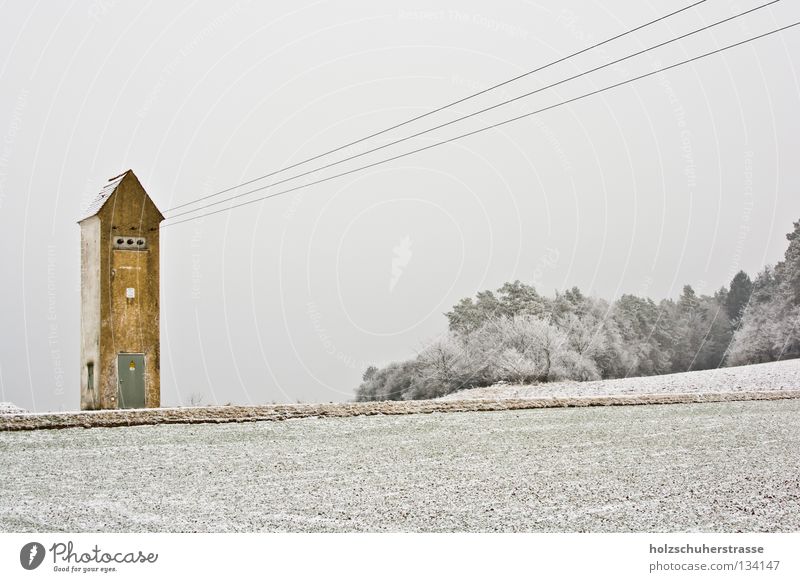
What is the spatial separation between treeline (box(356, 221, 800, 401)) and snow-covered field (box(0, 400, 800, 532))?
3786 mm

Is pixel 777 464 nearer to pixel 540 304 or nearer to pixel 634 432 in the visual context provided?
pixel 634 432

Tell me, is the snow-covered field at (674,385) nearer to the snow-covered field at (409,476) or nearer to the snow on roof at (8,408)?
the snow-covered field at (409,476)

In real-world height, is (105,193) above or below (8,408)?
above

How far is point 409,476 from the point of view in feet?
22.3

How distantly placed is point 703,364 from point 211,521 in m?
11.8

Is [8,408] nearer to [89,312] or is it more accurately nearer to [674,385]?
[89,312]

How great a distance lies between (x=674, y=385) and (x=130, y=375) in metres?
8.52

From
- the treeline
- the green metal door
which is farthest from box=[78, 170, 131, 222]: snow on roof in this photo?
the treeline

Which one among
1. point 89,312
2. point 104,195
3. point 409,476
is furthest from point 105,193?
point 409,476

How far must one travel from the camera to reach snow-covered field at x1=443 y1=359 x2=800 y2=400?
12828 mm

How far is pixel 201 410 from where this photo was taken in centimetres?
911

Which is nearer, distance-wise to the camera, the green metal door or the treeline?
the green metal door
